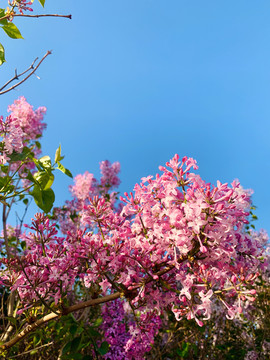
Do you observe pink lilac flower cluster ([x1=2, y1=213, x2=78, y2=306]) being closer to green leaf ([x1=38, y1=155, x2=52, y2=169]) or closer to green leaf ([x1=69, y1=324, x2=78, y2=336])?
green leaf ([x1=38, y1=155, x2=52, y2=169])

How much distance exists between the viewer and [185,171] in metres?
1.69

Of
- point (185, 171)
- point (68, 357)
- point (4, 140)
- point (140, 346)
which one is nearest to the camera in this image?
point (185, 171)

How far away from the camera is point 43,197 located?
78.4 inches

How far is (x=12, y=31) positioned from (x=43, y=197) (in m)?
1.34

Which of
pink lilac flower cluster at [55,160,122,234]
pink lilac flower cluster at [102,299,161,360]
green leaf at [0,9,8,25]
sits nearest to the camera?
green leaf at [0,9,8,25]

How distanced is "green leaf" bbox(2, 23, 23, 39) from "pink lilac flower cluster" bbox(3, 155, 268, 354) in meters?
1.48

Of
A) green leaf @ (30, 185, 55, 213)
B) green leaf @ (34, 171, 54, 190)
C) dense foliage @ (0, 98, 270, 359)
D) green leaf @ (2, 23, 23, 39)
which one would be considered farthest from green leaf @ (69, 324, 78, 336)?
green leaf @ (2, 23, 23, 39)

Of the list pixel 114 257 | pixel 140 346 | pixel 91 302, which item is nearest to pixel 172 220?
pixel 114 257

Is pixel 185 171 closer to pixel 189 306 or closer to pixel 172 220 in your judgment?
pixel 172 220

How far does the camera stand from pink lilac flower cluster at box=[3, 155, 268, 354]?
153 centimetres

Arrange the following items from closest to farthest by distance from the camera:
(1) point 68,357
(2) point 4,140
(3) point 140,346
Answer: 1. (2) point 4,140
2. (1) point 68,357
3. (3) point 140,346

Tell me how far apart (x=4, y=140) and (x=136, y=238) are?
1.10 meters

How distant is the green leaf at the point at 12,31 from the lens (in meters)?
2.35

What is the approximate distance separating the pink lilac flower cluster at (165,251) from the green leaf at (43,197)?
18cm
